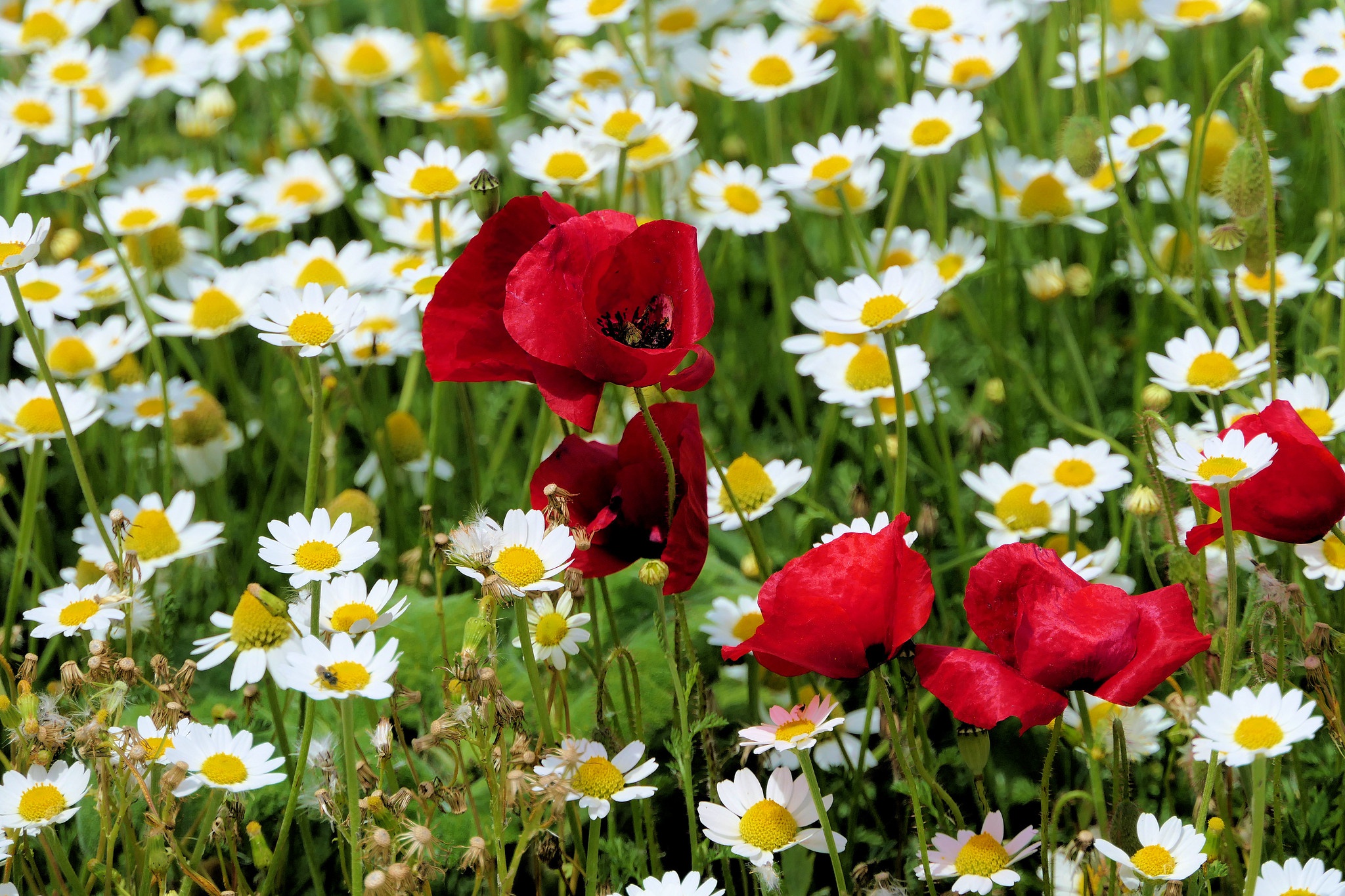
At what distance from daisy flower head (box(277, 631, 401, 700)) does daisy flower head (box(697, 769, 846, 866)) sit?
0.24m

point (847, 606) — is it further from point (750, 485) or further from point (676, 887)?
point (750, 485)

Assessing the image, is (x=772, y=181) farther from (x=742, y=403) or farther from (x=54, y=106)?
(x=54, y=106)

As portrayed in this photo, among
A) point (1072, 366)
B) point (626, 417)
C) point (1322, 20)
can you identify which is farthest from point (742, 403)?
point (1322, 20)

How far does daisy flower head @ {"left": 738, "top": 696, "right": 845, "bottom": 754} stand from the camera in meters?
0.88

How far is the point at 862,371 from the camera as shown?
1420 mm

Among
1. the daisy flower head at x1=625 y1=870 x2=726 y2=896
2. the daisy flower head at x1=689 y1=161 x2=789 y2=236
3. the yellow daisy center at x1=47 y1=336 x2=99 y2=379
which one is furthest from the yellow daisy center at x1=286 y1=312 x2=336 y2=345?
the daisy flower head at x1=689 y1=161 x2=789 y2=236

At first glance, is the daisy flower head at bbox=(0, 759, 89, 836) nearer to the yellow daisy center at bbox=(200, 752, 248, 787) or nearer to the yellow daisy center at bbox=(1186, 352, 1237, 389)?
the yellow daisy center at bbox=(200, 752, 248, 787)

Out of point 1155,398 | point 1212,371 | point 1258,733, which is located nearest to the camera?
point 1258,733

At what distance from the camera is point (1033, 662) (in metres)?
0.88

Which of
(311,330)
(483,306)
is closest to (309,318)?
(311,330)

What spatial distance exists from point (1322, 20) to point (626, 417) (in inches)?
38.0

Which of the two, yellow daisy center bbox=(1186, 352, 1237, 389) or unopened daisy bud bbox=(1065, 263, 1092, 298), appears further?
unopened daisy bud bbox=(1065, 263, 1092, 298)

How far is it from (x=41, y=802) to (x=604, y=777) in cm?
39

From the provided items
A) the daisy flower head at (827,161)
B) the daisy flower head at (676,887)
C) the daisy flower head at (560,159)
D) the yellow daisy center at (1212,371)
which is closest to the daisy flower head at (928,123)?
the daisy flower head at (827,161)
